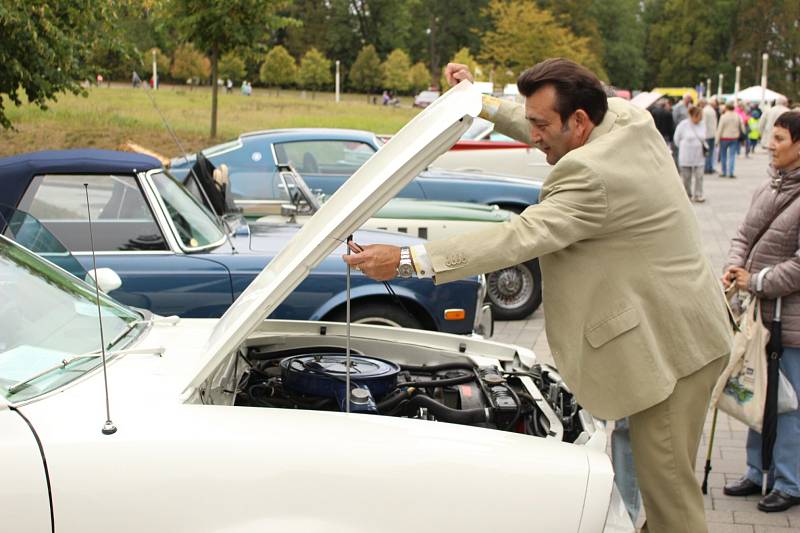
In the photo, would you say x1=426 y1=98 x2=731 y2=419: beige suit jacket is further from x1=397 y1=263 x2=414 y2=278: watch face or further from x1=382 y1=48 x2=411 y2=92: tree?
x1=382 y1=48 x2=411 y2=92: tree

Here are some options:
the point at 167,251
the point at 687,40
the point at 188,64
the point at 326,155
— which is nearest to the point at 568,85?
the point at 167,251

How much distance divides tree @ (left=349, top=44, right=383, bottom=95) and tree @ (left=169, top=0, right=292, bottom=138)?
6303 centimetres

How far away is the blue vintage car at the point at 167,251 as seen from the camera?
5652 mm

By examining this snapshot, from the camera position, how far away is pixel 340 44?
301 ft

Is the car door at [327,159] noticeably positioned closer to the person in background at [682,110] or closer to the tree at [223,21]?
the tree at [223,21]

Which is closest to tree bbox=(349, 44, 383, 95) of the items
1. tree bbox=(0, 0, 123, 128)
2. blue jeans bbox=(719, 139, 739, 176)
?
blue jeans bbox=(719, 139, 739, 176)

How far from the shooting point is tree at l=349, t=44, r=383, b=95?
265ft

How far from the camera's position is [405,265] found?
289 cm

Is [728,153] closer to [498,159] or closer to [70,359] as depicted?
[498,159]

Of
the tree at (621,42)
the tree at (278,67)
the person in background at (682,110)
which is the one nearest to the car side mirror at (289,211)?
the person in background at (682,110)

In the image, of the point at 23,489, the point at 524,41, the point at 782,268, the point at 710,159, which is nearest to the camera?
the point at 23,489

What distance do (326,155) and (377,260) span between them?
7274mm

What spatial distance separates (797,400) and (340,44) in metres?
90.7

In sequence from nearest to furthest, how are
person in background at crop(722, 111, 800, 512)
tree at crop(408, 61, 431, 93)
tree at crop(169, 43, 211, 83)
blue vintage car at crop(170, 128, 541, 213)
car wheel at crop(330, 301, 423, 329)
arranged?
person in background at crop(722, 111, 800, 512)
car wheel at crop(330, 301, 423, 329)
blue vintage car at crop(170, 128, 541, 213)
tree at crop(169, 43, 211, 83)
tree at crop(408, 61, 431, 93)
